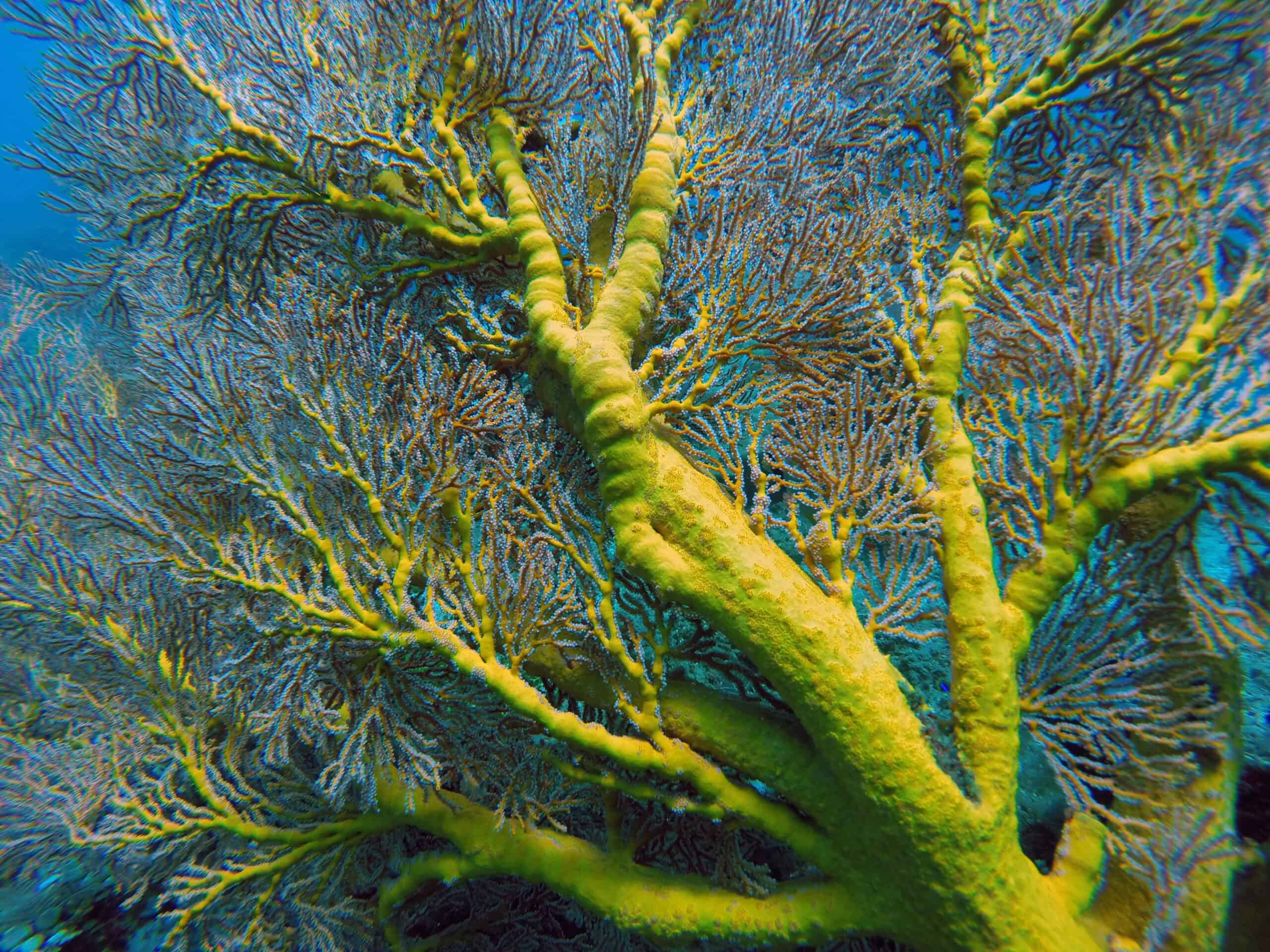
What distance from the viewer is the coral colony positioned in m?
2.07

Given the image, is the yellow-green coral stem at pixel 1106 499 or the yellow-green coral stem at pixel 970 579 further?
the yellow-green coral stem at pixel 970 579

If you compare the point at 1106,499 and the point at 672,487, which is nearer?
the point at 1106,499

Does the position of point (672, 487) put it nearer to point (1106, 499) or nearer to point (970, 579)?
point (970, 579)

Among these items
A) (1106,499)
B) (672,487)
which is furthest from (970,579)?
(672,487)

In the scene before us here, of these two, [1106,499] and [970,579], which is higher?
[1106,499]

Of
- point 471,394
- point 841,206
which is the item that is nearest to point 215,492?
point 471,394

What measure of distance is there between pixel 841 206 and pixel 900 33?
4.33ft

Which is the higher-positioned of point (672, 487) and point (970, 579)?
point (672, 487)

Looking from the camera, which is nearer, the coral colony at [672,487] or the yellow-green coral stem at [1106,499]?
the yellow-green coral stem at [1106,499]

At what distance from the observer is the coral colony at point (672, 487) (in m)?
2.07

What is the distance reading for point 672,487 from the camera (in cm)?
220

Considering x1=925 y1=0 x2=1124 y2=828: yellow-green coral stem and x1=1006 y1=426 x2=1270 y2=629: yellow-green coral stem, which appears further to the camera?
x1=925 y1=0 x2=1124 y2=828: yellow-green coral stem

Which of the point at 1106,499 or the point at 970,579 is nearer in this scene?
the point at 1106,499

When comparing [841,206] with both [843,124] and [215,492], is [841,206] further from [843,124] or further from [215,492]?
[215,492]
